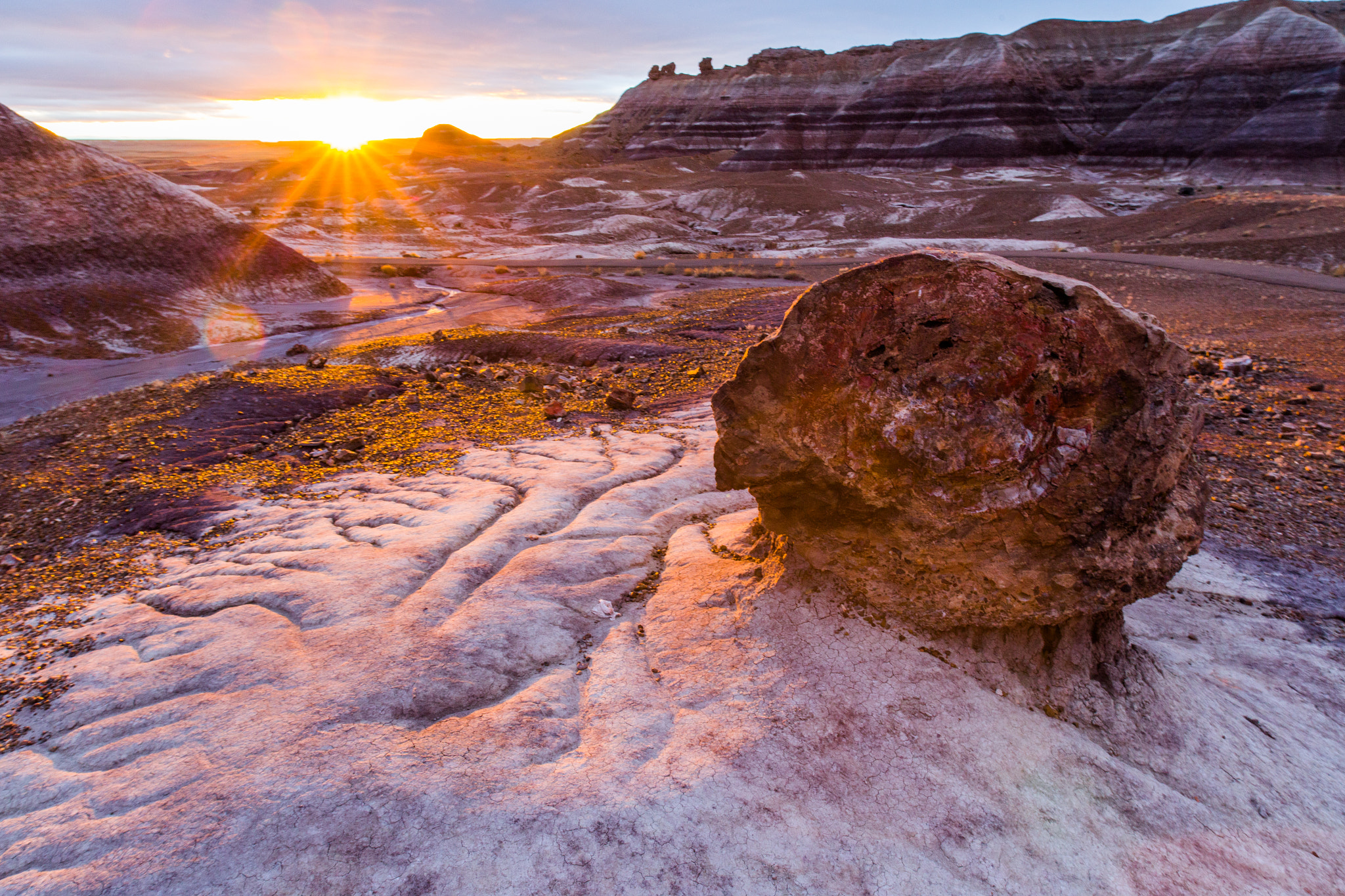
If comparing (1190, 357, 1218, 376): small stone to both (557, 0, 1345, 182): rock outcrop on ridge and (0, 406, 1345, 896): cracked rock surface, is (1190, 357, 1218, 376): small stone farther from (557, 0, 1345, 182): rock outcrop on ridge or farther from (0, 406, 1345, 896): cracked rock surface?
(557, 0, 1345, 182): rock outcrop on ridge

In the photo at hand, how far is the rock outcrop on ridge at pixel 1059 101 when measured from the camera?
4072 centimetres

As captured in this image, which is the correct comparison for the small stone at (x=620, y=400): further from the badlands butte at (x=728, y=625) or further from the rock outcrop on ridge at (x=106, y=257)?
the rock outcrop on ridge at (x=106, y=257)

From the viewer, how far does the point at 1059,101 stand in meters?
51.3

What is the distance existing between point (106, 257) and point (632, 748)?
16.7 m

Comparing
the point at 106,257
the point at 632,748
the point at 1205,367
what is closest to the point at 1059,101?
the point at 1205,367

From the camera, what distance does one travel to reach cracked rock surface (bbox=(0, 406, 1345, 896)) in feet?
8.30

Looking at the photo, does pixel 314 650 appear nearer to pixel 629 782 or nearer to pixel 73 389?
pixel 629 782

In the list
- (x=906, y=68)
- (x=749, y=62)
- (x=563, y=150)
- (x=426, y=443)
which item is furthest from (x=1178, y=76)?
(x=426, y=443)

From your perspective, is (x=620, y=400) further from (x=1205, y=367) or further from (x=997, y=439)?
(x=1205, y=367)

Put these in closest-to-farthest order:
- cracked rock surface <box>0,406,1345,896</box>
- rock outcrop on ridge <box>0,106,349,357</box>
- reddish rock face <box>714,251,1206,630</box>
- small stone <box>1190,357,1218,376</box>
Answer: cracked rock surface <box>0,406,1345,896</box>
reddish rock face <box>714,251,1206,630</box>
small stone <box>1190,357,1218,376</box>
rock outcrop on ridge <box>0,106,349,357</box>

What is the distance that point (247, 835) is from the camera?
8.35ft

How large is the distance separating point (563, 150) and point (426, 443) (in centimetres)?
7059

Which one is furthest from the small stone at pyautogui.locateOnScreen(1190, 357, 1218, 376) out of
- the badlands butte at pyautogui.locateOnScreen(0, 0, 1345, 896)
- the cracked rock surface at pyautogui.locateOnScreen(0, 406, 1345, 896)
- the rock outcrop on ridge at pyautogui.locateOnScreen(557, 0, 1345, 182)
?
the rock outcrop on ridge at pyautogui.locateOnScreen(557, 0, 1345, 182)

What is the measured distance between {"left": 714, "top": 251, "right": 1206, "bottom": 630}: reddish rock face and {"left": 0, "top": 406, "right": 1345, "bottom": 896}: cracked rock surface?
1.51ft
